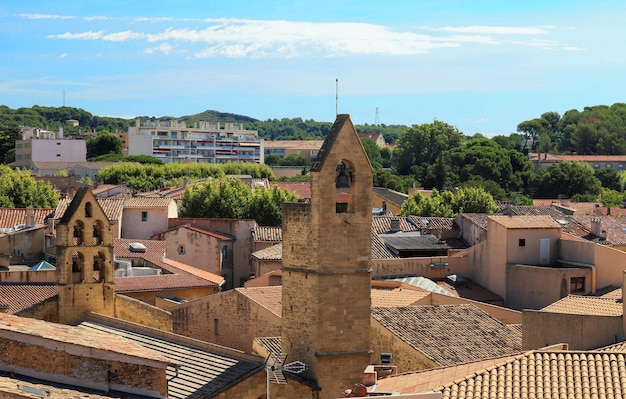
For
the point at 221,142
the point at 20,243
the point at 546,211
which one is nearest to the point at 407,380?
the point at 20,243

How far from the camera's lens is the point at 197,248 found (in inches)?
2264

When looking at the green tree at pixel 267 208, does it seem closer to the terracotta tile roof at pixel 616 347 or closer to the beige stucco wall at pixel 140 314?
the beige stucco wall at pixel 140 314

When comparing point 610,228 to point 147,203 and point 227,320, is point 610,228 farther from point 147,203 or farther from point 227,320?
point 227,320

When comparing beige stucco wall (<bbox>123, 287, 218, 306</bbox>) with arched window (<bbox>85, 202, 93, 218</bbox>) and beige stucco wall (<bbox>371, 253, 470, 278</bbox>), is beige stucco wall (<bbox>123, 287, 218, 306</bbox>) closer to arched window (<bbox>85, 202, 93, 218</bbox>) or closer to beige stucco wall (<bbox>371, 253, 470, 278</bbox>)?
beige stucco wall (<bbox>371, 253, 470, 278</bbox>)

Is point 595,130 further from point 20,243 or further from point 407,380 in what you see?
point 407,380

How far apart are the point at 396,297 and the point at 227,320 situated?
18.3 ft

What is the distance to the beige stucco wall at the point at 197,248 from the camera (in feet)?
188

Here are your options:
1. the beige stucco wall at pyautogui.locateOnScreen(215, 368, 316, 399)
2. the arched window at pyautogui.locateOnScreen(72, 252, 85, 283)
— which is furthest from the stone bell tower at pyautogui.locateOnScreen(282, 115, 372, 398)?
the arched window at pyautogui.locateOnScreen(72, 252, 85, 283)

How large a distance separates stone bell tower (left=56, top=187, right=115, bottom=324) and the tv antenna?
4.09m

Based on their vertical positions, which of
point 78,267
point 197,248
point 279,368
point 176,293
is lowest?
point 176,293

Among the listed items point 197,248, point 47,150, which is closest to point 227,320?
point 197,248

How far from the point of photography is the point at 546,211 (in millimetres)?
69062

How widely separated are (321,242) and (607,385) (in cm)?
838

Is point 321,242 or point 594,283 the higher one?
point 321,242
